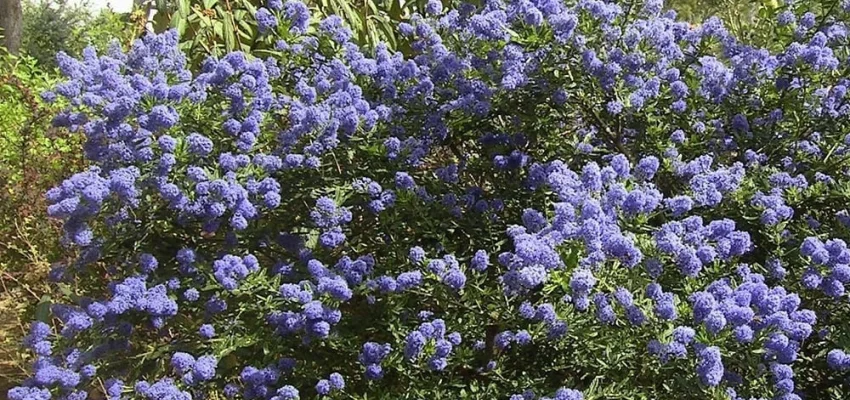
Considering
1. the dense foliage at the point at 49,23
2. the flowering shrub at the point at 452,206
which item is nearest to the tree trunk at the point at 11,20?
the dense foliage at the point at 49,23

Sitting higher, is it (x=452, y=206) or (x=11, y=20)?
(x=11, y=20)

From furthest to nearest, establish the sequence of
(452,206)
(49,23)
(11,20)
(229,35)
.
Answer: (49,23)
(11,20)
(229,35)
(452,206)

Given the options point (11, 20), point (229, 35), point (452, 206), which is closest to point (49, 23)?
point (11, 20)

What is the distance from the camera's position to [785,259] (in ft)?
8.22

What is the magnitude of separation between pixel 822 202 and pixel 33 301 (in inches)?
134

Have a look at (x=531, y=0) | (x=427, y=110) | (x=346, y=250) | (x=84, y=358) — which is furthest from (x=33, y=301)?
(x=531, y=0)

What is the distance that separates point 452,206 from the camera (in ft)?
8.69

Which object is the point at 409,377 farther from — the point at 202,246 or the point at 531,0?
the point at 531,0

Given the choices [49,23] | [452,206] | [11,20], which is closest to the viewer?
[452,206]

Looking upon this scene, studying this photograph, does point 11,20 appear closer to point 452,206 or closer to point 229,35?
point 229,35

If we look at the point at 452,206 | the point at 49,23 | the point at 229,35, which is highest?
the point at 49,23

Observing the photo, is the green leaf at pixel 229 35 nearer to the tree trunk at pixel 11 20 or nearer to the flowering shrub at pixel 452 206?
the flowering shrub at pixel 452 206

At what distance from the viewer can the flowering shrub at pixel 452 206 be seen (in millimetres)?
2260

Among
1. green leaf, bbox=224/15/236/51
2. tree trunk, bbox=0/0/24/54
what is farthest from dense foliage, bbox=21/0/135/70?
green leaf, bbox=224/15/236/51
